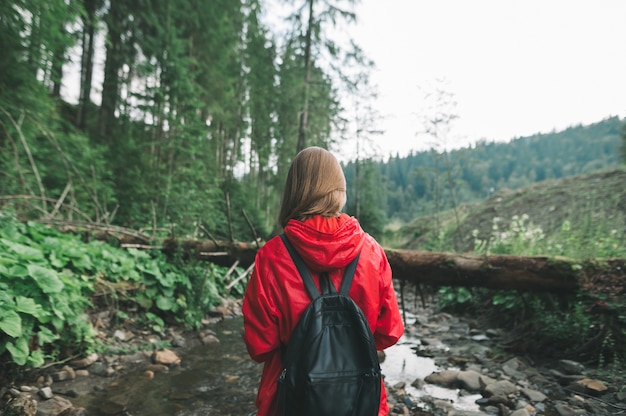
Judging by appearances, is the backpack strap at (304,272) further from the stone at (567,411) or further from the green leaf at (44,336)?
the stone at (567,411)

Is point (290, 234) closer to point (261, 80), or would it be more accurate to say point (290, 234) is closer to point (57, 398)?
point (57, 398)

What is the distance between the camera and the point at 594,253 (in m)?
4.68

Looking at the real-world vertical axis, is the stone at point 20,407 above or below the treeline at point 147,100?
below

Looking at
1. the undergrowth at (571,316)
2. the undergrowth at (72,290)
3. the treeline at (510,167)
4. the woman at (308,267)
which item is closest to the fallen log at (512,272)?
the undergrowth at (571,316)

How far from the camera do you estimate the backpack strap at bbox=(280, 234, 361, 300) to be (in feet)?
4.94

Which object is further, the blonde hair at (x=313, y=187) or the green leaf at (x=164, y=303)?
the green leaf at (x=164, y=303)

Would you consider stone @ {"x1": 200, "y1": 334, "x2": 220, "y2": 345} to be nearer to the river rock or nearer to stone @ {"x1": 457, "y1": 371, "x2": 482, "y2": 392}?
stone @ {"x1": 457, "y1": 371, "x2": 482, "y2": 392}

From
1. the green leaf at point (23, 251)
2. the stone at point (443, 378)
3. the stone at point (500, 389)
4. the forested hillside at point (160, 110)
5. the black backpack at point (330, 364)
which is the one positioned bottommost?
the stone at point (443, 378)

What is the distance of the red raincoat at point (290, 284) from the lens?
150 centimetres

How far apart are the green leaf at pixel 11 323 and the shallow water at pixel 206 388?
1024mm

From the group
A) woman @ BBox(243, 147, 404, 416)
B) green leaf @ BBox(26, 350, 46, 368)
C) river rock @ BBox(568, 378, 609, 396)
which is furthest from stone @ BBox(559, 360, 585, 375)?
green leaf @ BBox(26, 350, 46, 368)

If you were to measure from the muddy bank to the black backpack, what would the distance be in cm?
229

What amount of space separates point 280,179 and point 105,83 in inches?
362

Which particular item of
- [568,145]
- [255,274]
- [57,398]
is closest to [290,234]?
[255,274]
